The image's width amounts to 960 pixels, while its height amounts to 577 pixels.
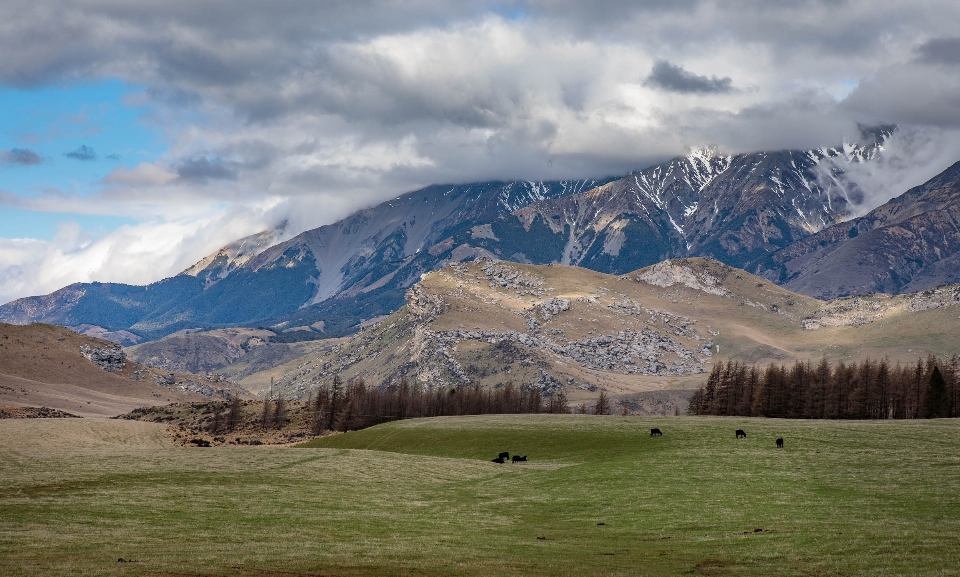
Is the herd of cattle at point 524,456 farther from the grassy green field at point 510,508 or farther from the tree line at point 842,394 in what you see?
the tree line at point 842,394

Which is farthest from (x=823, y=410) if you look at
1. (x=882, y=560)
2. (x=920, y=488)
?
(x=882, y=560)

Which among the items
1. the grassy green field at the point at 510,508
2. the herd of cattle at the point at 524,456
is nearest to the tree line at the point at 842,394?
the grassy green field at the point at 510,508

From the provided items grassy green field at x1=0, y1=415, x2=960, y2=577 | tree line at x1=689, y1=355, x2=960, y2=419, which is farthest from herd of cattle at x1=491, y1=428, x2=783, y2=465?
tree line at x1=689, y1=355, x2=960, y2=419

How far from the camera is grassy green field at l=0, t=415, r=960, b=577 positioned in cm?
4331

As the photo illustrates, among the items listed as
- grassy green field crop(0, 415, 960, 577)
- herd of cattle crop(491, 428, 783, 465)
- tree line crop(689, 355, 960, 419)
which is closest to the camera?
grassy green field crop(0, 415, 960, 577)

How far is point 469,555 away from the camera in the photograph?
151ft

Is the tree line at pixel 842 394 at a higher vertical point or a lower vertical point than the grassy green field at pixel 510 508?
higher

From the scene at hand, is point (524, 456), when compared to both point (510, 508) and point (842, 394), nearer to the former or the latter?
point (510, 508)

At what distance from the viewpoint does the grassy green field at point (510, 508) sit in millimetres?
43312

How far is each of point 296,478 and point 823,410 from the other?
123 metres

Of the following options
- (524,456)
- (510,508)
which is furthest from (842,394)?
(510,508)

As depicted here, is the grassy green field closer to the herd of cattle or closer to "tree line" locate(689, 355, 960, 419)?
the herd of cattle

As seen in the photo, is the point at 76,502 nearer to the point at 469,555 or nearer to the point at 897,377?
the point at 469,555

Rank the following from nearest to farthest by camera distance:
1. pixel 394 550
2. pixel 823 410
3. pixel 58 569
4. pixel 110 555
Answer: pixel 58 569 → pixel 110 555 → pixel 394 550 → pixel 823 410
